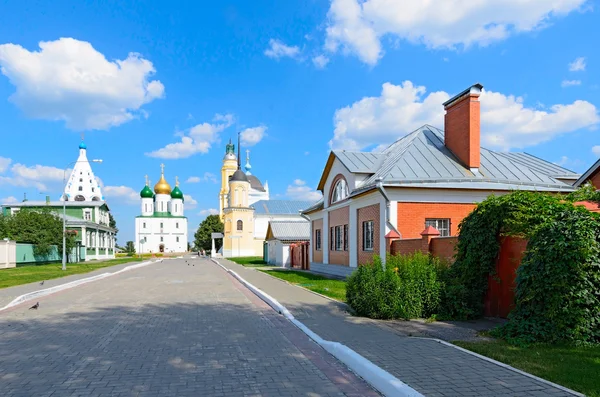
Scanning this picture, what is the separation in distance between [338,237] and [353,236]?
129 inches

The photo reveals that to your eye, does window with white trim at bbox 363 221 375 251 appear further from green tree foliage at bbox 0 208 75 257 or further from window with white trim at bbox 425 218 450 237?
green tree foliage at bbox 0 208 75 257

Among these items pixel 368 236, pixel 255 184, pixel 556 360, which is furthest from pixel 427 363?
pixel 255 184

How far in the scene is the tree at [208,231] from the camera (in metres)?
90.3

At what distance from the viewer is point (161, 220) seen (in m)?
102

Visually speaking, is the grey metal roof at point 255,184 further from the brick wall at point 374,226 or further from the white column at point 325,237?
the brick wall at point 374,226

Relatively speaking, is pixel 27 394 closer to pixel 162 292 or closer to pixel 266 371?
pixel 266 371

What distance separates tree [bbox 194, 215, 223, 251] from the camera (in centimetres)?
9031

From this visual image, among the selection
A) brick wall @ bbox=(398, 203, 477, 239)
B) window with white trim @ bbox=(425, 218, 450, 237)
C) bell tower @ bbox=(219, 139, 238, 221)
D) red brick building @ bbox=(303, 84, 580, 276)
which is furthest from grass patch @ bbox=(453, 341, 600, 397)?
bell tower @ bbox=(219, 139, 238, 221)

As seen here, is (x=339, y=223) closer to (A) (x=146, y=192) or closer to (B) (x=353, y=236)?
(B) (x=353, y=236)

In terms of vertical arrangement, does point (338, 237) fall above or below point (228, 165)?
below

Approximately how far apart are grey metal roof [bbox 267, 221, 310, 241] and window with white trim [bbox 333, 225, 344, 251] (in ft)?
49.4

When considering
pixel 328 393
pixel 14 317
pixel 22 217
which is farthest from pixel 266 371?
pixel 22 217

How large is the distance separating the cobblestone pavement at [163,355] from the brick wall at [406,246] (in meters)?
4.69

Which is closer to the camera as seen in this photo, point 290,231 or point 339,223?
point 339,223
